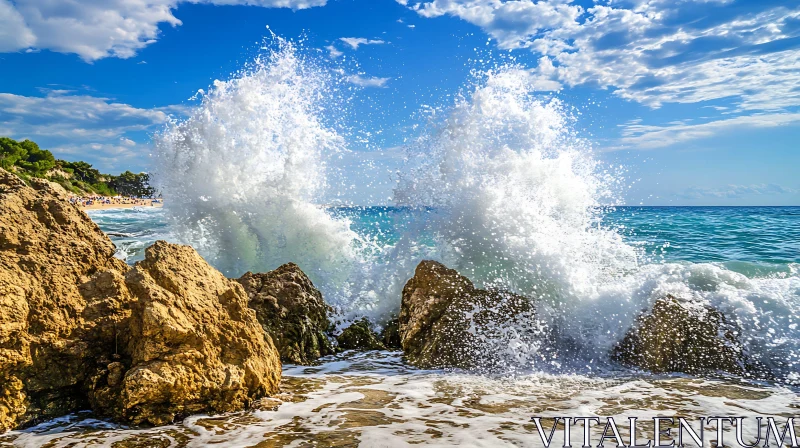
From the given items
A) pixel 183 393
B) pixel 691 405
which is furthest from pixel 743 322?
pixel 183 393

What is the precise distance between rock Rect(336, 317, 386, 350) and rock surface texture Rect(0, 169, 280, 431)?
172cm

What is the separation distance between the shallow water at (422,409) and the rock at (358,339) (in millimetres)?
678

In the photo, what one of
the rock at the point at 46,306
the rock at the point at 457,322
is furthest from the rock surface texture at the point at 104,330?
the rock at the point at 457,322

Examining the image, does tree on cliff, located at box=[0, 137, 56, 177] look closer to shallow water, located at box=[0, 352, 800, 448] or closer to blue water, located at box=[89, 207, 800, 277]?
blue water, located at box=[89, 207, 800, 277]

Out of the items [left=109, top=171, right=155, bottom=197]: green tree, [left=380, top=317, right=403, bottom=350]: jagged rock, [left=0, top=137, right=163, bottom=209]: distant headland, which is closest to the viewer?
[left=380, top=317, right=403, bottom=350]: jagged rock

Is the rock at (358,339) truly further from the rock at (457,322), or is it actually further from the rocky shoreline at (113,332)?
the rocky shoreline at (113,332)

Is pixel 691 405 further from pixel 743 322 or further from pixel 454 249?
pixel 454 249

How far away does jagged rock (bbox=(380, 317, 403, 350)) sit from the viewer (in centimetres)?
580

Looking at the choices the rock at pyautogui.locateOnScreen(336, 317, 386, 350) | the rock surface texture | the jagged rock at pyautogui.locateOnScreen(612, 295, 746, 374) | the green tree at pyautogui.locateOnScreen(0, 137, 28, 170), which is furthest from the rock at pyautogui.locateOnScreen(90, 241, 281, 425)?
the green tree at pyautogui.locateOnScreen(0, 137, 28, 170)

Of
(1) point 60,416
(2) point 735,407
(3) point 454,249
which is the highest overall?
(3) point 454,249

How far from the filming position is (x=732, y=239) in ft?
48.2

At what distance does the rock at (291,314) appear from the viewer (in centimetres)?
511

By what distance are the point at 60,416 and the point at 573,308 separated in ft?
15.2

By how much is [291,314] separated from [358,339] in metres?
0.83
